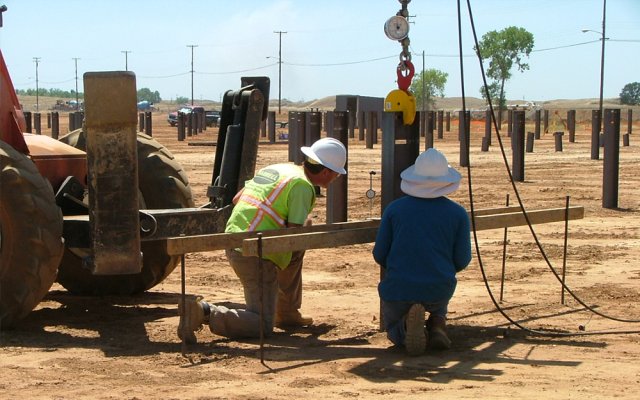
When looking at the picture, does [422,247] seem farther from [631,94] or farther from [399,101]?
[631,94]

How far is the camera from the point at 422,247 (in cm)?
718

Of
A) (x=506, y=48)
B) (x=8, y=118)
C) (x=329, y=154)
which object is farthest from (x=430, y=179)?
(x=506, y=48)

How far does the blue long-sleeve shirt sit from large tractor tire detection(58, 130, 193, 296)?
2.82 meters

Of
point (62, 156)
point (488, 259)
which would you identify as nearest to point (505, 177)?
point (488, 259)

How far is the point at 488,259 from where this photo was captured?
11.7 metres

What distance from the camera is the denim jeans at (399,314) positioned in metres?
7.22

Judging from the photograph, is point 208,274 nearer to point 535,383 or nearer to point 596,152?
point 535,383

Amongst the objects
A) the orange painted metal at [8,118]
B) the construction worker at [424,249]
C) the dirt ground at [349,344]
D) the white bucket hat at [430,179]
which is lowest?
the dirt ground at [349,344]

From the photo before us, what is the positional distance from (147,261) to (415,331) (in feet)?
10.9


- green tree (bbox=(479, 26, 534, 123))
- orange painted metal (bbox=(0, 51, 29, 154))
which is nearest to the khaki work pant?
orange painted metal (bbox=(0, 51, 29, 154))

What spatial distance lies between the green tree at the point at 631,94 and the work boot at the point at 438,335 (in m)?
124

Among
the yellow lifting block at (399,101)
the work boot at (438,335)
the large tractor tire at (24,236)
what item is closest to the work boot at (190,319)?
the large tractor tire at (24,236)

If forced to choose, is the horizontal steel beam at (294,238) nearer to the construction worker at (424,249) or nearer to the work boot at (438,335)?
the construction worker at (424,249)

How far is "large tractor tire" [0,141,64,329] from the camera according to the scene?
7516 millimetres
